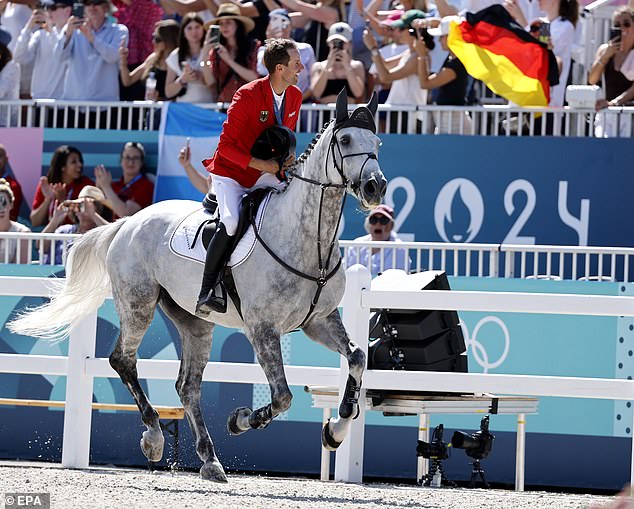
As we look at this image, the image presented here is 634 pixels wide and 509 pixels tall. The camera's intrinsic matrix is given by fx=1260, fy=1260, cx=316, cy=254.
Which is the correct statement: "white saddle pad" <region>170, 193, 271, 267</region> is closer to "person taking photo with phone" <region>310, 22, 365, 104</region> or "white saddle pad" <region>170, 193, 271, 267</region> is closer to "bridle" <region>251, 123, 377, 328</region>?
"bridle" <region>251, 123, 377, 328</region>

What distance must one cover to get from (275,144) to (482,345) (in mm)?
3451

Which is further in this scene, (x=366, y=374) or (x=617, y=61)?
(x=617, y=61)

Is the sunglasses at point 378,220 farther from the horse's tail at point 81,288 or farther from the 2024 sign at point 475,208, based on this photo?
the horse's tail at point 81,288

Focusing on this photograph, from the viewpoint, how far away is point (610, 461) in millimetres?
10492

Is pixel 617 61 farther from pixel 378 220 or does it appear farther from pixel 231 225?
pixel 231 225

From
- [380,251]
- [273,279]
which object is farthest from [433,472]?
[273,279]

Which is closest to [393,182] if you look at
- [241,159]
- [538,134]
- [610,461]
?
[538,134]

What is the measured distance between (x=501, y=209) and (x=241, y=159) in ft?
14.2

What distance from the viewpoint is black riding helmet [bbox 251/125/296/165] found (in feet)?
26.3

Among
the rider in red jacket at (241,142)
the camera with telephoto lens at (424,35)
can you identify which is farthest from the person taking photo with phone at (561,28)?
the rider in red jacket at (241,142)

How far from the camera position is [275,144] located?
8070 millimetres

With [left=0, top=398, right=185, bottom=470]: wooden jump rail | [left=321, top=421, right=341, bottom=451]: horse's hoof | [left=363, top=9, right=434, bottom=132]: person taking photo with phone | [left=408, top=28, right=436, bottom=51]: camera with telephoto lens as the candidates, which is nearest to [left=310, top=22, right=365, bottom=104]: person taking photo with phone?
[left=363, top=9, right=434, bottom=132]: person taking photo with phone

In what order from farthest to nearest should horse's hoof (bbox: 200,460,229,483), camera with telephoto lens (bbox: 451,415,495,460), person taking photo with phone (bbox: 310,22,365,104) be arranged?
person taking photo with phone (bbox: 310,22,365,104)
camera with telephoto lens (bbox: 451,415,495,460)
horse's hoof (bbox: 200,460,229,483)

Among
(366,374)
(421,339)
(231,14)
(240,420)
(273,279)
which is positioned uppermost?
(231,14)
